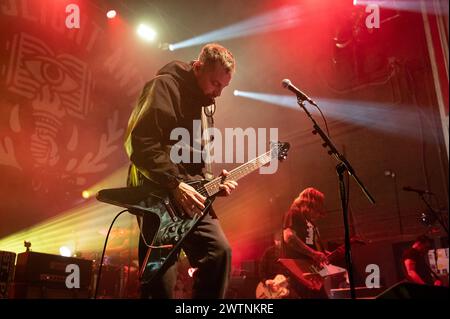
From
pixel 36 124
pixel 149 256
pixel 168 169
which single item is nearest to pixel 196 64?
pixel 168 169

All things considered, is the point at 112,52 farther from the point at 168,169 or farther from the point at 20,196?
the point at 168,169

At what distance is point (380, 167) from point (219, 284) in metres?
5.69

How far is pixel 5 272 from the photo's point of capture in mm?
3461

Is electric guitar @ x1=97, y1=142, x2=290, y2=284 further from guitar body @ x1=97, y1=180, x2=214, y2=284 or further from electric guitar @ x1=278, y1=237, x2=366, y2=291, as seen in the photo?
electric guitar @ x1=278, y1=237, x2=366, y2=291

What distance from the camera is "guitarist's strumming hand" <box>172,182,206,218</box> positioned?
225cm

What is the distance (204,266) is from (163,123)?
3.09ft

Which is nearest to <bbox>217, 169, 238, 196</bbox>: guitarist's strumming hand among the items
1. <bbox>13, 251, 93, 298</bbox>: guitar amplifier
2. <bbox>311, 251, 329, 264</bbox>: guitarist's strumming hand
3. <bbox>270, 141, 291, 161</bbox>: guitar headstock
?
<bbox>270, 141, 291, 161</bbox>: guitar headstock

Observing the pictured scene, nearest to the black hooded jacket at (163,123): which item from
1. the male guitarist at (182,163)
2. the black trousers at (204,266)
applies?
the male guitarist at (182,163)

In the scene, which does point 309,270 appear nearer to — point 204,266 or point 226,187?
point 226,187

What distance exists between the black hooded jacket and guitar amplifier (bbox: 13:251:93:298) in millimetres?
2194

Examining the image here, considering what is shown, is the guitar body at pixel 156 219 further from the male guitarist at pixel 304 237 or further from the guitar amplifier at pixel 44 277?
the male guitarist at pixel 304 237

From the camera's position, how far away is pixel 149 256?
214cm

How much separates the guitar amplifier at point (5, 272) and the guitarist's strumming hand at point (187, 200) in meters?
2.30

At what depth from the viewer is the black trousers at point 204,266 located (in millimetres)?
2094
